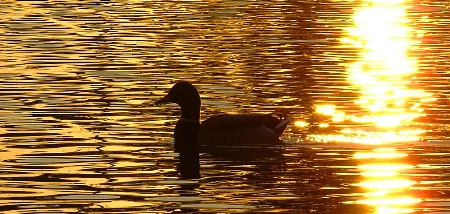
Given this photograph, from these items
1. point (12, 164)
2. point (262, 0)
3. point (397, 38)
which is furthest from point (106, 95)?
point (262, 0)

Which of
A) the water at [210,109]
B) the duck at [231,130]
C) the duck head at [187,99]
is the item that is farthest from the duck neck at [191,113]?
the water at [210,109]

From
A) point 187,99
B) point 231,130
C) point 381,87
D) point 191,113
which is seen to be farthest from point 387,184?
point 381,87

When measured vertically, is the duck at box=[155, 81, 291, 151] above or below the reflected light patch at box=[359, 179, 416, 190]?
below

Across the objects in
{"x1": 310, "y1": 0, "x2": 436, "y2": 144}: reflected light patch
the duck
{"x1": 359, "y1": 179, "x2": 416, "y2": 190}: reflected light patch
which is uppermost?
{"x1": 359, "y1": 179, "x2": 416, "y2": 190}: reflected light patch

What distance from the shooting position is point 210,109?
26125 millimetres

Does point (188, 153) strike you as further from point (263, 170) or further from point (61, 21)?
point (61, 21)

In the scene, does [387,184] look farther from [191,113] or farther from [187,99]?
[187,99]

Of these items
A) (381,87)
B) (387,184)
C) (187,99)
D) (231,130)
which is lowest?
(381,87)

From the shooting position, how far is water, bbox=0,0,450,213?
17.9 meters

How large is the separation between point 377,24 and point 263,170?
2574 centimetres

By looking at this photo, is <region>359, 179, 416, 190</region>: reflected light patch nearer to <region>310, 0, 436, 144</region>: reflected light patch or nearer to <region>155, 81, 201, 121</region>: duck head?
<region>310, 0, 436, 144</region>: reflected light patch

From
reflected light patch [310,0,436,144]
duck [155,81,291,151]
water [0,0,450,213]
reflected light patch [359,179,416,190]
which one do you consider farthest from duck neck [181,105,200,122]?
reflected light patch [359,179,416,190]

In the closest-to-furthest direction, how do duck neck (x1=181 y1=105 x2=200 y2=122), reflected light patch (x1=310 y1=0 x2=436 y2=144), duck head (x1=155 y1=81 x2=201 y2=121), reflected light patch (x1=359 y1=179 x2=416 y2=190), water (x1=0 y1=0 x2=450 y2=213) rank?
1. water (x1=0 y1=0 x2=450 y2=213)
2. reflected light patch (x1=359 y1=179 x2=416 y2=190)
3. reflected light patch (x1=310 y1=0 x2=436 y2=144)
4. duck neck (x1=181 y1=105 x2=200 y2=122)
5. duck head (x1=155 y1=81 x2=201 y2=121)

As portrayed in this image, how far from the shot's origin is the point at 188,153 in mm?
21984
